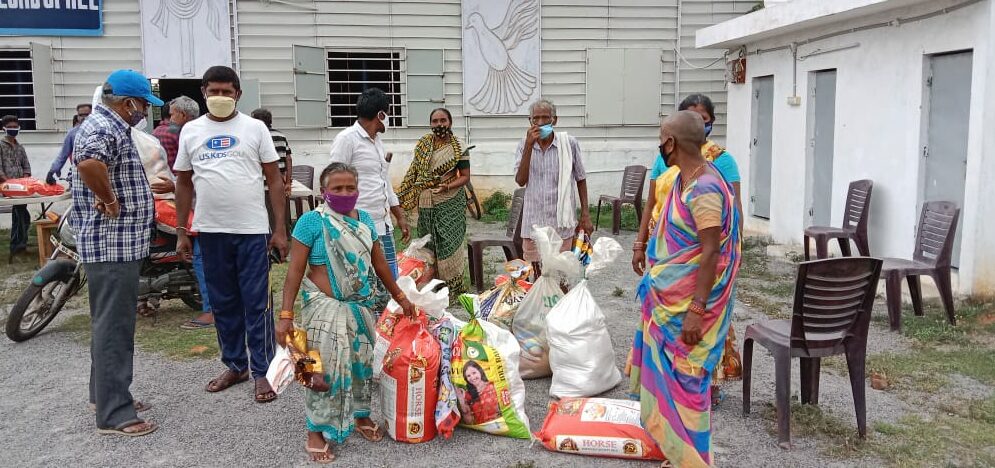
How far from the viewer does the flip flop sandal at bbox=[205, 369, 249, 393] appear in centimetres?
494

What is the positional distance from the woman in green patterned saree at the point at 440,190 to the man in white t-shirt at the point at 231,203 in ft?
6.89

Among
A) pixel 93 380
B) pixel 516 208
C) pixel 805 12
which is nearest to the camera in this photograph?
pixel 93 380

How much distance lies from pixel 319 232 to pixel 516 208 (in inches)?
150

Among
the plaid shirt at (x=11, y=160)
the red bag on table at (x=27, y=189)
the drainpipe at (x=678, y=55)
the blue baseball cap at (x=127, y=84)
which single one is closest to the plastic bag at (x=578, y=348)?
the blue baseball cap at (x=127, y=84)

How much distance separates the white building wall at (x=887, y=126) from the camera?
6809 millimetres

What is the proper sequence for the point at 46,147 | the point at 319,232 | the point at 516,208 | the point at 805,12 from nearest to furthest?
the point at 319,232
the point at 516,208
the point at 805,12
the point at 46,147

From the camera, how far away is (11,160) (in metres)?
9.91

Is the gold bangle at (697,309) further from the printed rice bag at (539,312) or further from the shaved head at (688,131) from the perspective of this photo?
the printed rice bag at (539,312)

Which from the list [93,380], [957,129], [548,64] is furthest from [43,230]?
[957,129]

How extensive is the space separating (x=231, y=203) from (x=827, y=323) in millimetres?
3245

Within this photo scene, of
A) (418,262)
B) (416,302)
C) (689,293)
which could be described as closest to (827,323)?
(689,293)

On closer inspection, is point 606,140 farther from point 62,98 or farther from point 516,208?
point 62,98

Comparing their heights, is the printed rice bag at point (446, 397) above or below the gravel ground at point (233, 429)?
above

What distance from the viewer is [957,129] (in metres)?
7.21
